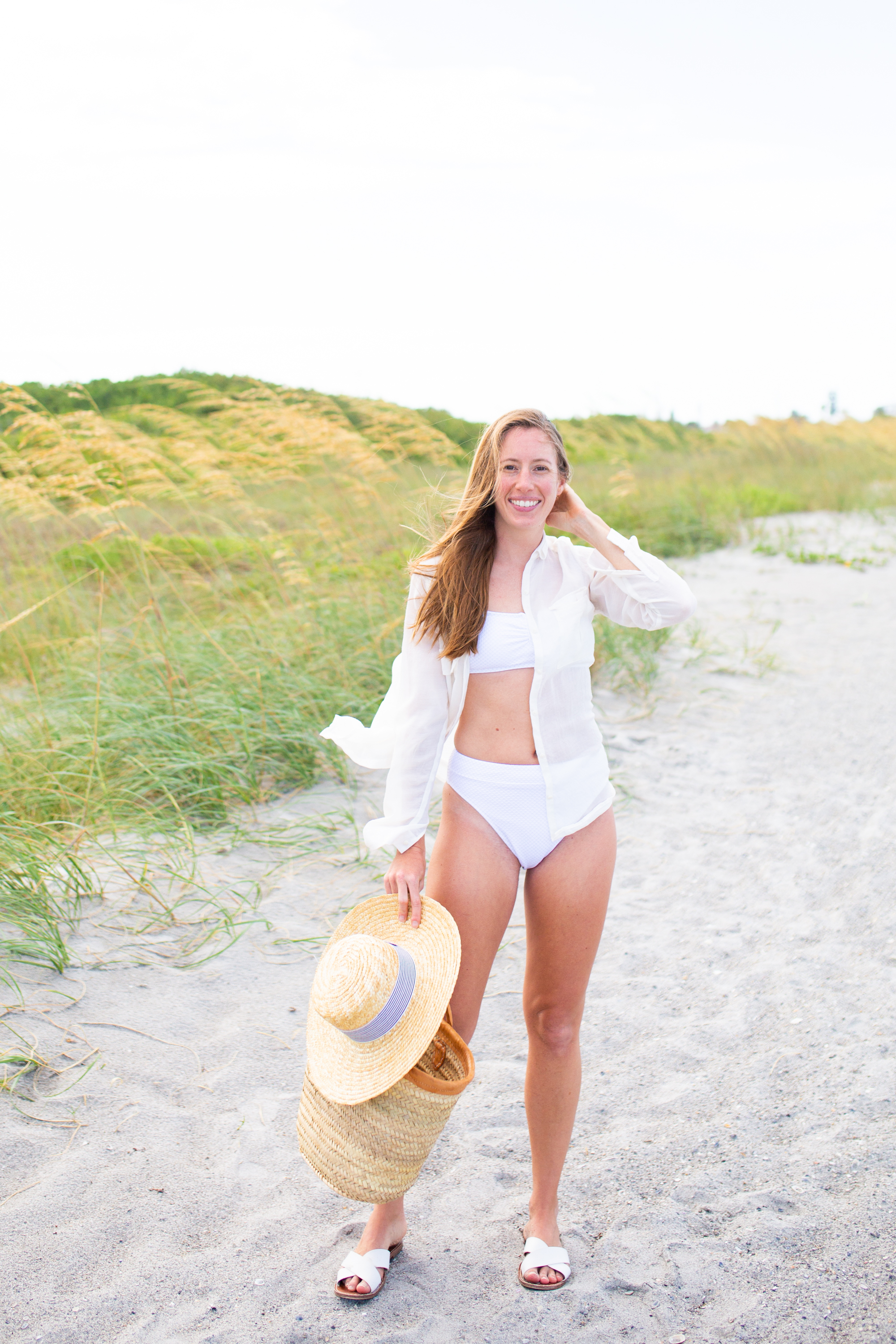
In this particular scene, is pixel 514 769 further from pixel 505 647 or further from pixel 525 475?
pixel 525 475

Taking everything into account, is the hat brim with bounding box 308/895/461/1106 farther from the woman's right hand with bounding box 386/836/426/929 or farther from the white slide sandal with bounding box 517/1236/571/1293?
the white slide sandal with bounding box 517/1236/571/1293

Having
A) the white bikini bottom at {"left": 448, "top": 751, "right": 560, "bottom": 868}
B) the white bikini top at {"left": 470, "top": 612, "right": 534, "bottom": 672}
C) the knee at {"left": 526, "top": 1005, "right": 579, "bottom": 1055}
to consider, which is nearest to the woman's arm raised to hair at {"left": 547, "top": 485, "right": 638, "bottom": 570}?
the white bikini top at {"left": 470, "top": 612, "right": 534, "bottom": 672}

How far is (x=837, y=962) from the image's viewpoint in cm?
309

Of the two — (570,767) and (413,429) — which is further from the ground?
(413,429)

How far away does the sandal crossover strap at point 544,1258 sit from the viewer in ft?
6.32

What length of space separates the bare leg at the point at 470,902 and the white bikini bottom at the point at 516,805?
0.02 m

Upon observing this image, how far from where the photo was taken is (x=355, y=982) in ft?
5.58

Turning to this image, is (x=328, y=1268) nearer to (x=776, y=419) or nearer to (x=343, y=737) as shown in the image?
(x=343, y=737)

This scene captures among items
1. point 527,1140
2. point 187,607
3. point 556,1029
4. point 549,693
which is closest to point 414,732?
point 549,693

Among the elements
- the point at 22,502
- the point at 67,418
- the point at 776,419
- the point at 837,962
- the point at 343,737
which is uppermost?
the point at 776,419

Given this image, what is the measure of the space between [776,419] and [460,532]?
13627mm

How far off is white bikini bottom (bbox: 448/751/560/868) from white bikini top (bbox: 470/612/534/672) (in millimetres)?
212

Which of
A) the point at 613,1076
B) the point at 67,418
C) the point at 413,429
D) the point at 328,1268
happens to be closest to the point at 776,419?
the point at 413,429

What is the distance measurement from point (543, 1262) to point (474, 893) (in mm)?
781
